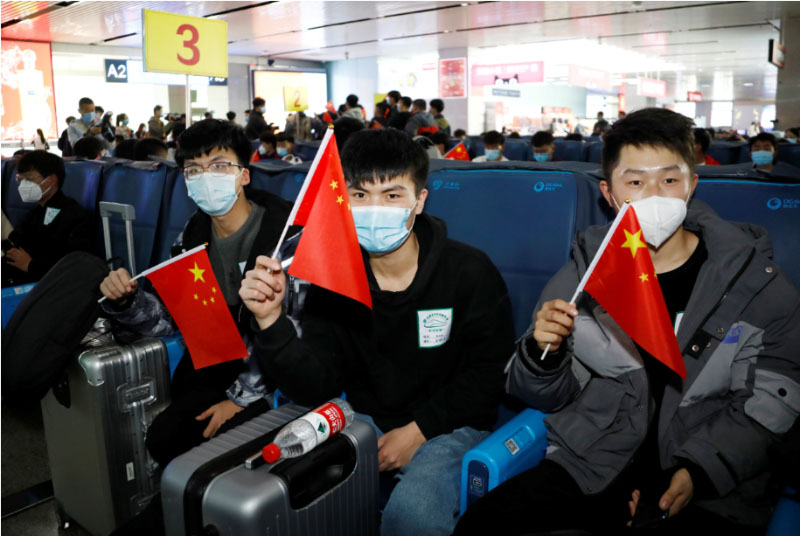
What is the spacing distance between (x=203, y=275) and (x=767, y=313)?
5.47ft

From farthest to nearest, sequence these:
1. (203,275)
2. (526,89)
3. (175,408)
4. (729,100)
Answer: (729,100), (526,89), (175,408), (203,275)

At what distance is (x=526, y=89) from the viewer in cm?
3219

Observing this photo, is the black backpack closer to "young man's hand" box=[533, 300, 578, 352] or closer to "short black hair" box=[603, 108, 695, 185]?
"young man's hand" box=[533, 300, 578, 352]

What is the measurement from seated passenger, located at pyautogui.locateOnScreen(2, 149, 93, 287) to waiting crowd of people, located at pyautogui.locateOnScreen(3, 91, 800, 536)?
75.1 inches

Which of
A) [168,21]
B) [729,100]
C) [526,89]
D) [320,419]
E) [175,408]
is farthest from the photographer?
[729,100]

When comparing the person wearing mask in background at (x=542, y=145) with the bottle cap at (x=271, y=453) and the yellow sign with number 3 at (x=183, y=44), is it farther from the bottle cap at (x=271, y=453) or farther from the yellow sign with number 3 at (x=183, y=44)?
the bottle cap at (x=271, y=453)

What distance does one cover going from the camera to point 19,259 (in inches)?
153

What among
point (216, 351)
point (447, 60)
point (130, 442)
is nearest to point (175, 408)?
point (130, 442)

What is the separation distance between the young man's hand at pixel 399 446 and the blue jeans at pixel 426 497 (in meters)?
0.03

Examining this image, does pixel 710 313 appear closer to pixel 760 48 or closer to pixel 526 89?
pixel 760 48

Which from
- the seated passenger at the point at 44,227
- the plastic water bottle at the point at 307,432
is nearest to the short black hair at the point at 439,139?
the seated passenger at the point at 44,227

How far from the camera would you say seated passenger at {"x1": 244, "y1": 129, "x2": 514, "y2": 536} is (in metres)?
1.92

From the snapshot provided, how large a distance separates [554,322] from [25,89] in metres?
20.6

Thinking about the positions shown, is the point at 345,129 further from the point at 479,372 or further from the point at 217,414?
the point at 479,372
